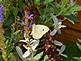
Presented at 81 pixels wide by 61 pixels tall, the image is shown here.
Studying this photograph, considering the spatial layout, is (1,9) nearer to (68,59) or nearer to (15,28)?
(15,28)

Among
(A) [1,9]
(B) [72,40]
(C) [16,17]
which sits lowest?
(B) [72,40]

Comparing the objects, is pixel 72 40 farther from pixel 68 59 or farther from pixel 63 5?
pixel 63 5

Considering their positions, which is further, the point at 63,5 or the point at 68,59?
the point at 68,59

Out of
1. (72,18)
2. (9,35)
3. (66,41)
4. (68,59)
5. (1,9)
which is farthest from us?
(66,41)

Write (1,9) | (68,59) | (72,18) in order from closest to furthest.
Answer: (1,9) < (72,18) < (68,59)

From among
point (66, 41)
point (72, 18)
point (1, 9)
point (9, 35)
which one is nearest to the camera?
point (1, 9)

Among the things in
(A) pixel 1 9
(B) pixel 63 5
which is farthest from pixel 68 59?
(A) pixel 1 9

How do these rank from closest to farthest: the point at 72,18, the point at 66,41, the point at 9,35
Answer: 1. the point at 9,35
2. the point at 72,18
3. the point at 66,41

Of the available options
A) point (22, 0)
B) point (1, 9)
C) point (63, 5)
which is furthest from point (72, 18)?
point (1, 9)

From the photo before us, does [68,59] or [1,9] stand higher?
[1,9]
